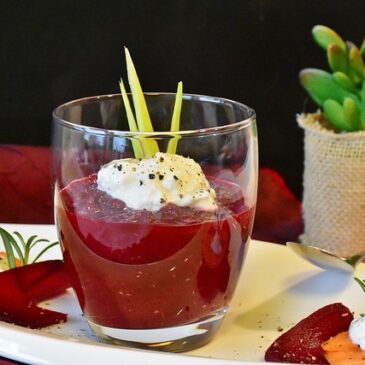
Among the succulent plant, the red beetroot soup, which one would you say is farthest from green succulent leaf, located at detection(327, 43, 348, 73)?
the red beetroot soup

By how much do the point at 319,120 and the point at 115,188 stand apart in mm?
771

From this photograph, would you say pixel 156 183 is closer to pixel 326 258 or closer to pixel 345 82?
pixel 326 258

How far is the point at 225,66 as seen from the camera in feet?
6.06

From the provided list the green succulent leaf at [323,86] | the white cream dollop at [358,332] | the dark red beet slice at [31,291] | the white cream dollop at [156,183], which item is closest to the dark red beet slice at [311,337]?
the white cream dollop at [358,332]

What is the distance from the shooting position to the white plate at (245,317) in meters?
0.72

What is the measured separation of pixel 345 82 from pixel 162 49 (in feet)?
1.87

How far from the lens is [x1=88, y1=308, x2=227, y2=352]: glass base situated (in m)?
0.85

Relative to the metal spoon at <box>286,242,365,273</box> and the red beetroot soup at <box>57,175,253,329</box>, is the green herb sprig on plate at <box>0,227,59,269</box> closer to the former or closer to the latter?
the red beetroot soup at <box>57,175,253,329</box>

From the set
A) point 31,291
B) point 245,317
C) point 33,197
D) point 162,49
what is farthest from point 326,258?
point 162,49

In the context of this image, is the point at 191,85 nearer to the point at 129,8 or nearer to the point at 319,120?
the point at 129,8

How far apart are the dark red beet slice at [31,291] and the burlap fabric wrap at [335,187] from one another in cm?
61

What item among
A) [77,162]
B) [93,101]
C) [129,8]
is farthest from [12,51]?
[77,162]

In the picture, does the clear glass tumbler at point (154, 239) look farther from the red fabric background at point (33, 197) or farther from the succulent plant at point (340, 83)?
the red fabric background at point (33, 197)

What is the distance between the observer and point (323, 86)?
1.44m
